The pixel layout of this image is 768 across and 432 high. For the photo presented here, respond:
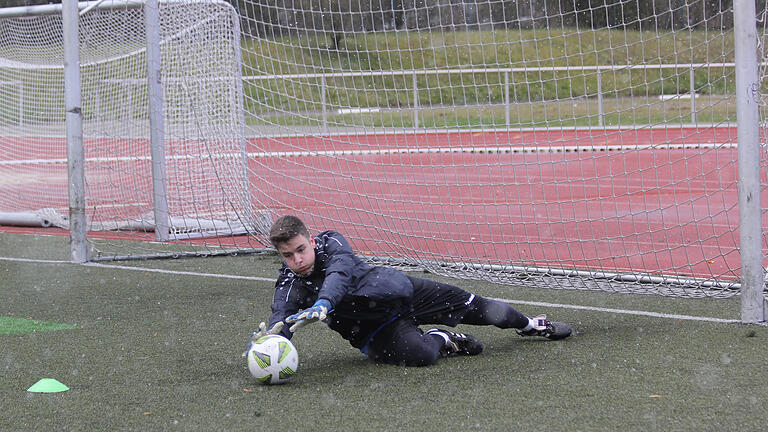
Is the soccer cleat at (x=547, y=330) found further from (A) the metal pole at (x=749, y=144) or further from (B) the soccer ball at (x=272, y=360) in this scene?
(B) the soccer ball at (x=272, y=360)

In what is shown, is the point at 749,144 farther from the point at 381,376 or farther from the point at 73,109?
the point at 73,109

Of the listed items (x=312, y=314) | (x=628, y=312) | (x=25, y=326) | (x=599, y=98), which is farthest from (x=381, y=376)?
(x=599, y=98)

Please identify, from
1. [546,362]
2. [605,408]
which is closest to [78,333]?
[546,362]

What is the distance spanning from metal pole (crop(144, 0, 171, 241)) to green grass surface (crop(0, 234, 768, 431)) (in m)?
2.78

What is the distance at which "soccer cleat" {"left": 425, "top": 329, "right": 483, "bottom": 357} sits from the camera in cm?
457

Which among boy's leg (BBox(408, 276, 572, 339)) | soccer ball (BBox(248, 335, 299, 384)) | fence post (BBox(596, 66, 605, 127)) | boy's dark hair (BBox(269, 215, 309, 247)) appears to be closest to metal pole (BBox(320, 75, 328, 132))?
fence post (BBox(596, 66, 605, 127))

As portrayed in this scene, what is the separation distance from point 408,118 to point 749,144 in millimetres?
3426

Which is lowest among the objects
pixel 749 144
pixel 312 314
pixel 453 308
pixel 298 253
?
pixel 453 308

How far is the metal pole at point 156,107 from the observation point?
28.2ft

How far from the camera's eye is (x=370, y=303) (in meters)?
4.45

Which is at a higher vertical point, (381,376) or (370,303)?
(370,303)

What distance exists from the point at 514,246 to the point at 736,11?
3598 mm

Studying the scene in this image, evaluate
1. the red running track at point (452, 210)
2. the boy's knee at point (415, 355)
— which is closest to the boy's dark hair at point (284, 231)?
the boy's knee at point (415, 355)

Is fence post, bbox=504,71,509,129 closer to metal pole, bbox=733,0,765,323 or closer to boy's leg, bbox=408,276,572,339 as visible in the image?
metal pole, bbox=733,0,765,323
